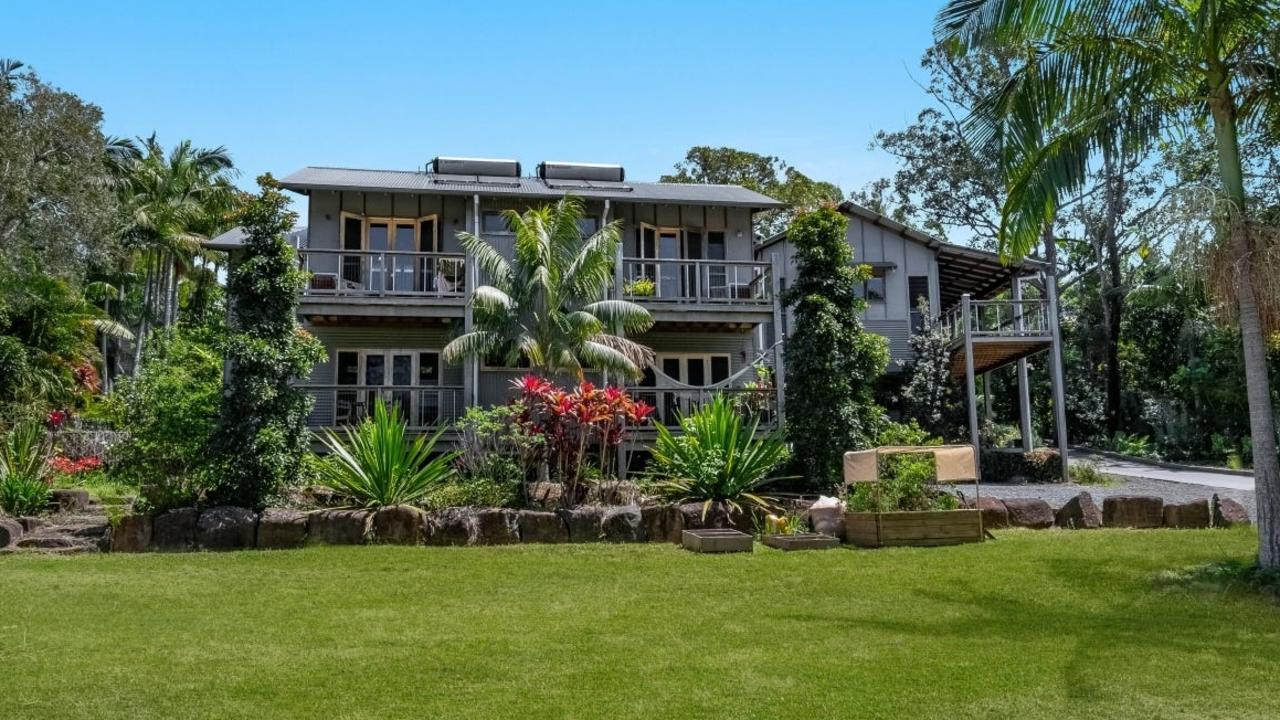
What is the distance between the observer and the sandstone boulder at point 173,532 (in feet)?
38.9

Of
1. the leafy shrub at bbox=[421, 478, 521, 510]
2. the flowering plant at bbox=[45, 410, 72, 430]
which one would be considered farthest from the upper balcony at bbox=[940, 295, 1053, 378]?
the flowering plant at bbox=[45, 410, 72, 430]

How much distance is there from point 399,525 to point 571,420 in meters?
2.78

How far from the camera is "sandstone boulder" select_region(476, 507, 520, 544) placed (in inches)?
483

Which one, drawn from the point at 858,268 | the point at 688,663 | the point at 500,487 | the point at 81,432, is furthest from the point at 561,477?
the point at 81,432

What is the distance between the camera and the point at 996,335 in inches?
815

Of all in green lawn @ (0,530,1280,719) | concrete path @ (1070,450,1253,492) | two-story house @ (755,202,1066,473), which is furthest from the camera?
two-story house @ (755,202,1066,473)

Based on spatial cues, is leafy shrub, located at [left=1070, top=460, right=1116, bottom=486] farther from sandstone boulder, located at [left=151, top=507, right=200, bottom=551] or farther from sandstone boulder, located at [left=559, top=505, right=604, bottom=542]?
sandstone boulder, located at [left=151, top=507, right=200, bottom=551]

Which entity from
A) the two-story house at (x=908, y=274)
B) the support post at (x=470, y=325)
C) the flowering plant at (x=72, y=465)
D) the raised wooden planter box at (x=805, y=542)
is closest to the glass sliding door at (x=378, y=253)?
the support post at (x=470, y=325)

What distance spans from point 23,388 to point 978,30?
24370 mm

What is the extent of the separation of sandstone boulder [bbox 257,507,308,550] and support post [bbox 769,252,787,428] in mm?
7947

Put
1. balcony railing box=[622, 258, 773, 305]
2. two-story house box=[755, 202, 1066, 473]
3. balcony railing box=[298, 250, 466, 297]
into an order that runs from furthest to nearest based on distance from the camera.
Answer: two-story house box=[755, 202, 1066, 473]
balcony railing box=[622, 258, 773, 305]
balcony railing box=[298, 250, 466, 297]

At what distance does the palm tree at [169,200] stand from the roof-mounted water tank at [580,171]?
55.0 ft

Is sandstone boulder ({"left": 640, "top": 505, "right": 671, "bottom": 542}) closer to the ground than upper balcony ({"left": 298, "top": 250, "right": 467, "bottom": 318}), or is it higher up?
closer to the ground

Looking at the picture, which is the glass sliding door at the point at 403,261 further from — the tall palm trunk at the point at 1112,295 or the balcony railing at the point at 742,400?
the tall palm trunk at the point at 1112,295
